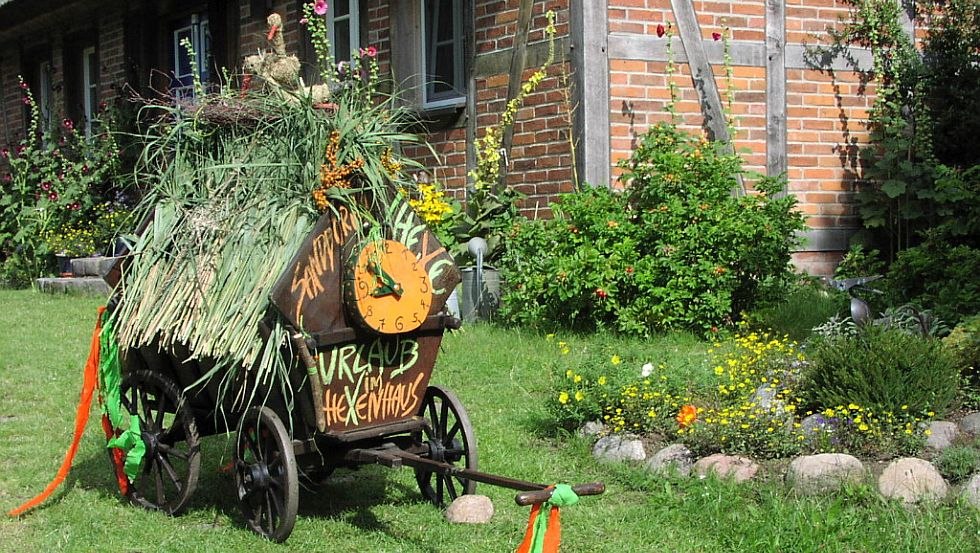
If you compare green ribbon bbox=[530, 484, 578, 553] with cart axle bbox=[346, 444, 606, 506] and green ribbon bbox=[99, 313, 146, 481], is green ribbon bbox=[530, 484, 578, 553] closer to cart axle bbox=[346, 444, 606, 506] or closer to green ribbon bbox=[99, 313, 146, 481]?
cart axle bbox=[346, 444, 606, 506]

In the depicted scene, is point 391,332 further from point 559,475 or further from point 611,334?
point 611,334

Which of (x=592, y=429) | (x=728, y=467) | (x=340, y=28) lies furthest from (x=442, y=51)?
(x=728, y=467)

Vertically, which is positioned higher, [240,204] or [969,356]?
[240,204]

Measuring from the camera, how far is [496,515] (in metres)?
A: 4.34

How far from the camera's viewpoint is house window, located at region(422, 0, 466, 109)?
33.2ft

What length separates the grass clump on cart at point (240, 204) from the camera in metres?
3.99

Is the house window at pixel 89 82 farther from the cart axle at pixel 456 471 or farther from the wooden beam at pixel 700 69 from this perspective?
the cart axle at pixel 456 471

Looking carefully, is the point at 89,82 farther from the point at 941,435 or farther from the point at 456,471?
the point at 941,435

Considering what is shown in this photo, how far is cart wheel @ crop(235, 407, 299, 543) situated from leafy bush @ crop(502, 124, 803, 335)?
11.8 ft

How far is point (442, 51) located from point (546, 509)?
24.9ft

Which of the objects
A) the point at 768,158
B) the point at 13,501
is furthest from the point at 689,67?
the point at 13,501

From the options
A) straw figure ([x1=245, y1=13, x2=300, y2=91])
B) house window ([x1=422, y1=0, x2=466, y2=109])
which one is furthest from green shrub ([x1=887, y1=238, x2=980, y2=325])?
house window ([x1=422, y1=0, x2=466, y2=109])

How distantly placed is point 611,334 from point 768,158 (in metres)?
2.67

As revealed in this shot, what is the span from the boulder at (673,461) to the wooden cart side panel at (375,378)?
113 cm
